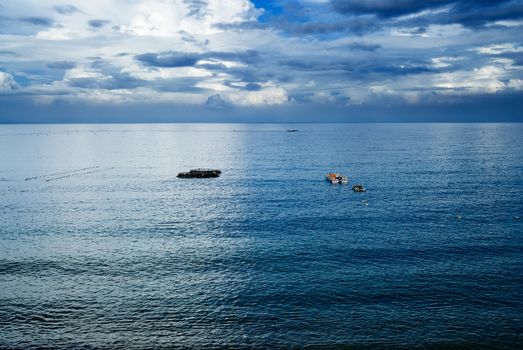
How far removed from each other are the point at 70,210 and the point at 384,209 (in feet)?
266

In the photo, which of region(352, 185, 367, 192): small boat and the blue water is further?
region(352, 185, 367, 192): small boat

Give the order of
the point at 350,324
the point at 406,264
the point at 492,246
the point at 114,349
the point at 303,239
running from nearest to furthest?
the point at 114,349, the point at 350,324, the point at 406,264, the point at 492,246, the point at 303,239

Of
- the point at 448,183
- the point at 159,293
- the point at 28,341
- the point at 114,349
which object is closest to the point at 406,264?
the point at 159,293

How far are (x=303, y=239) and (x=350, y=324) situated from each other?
1280 inches

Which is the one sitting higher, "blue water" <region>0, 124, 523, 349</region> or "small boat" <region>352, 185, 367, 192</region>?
"small boat" <region>352, 185, 367, 192</region>

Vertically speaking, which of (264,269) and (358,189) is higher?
(358,189)

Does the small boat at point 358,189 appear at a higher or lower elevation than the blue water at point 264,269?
higher

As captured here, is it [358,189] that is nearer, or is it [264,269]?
[264,269]

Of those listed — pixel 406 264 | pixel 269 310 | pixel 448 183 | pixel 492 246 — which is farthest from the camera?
pixel 448 183

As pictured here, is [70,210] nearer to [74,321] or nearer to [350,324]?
[74,321]

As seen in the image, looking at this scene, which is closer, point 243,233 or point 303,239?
point 303,239

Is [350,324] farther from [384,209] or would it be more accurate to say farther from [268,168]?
[268,168]

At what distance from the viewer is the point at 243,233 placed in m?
92.8

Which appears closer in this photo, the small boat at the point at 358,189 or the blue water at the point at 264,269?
the blue water at the point at 264,269
